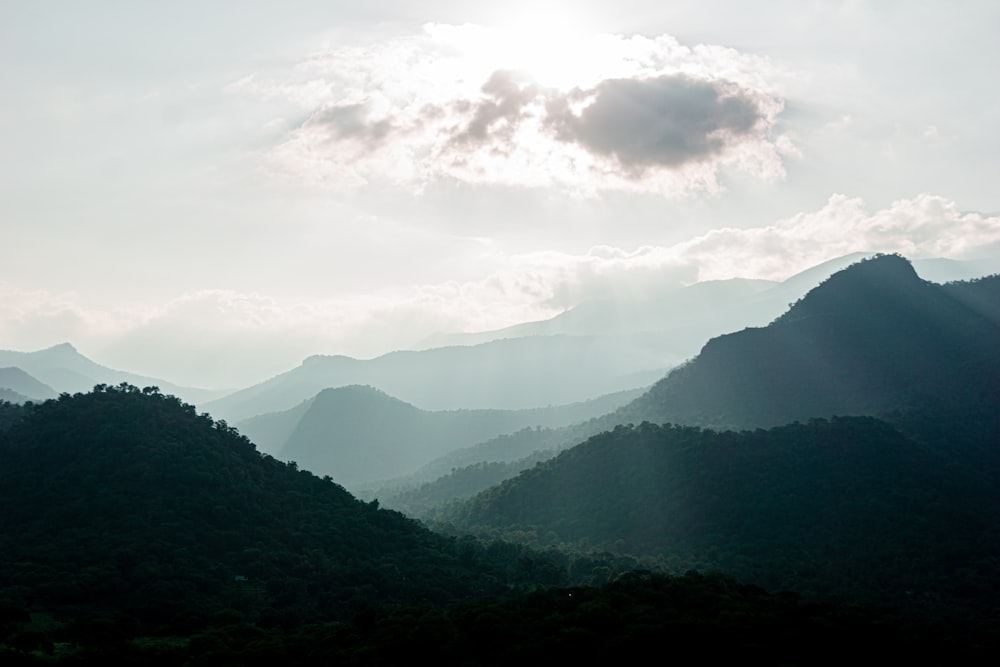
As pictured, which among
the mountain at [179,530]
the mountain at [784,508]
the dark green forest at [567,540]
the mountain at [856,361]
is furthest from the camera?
the mountain at [856,361]

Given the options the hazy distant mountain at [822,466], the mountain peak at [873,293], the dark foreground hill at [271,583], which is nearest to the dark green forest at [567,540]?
the dark foreground hill at [271,583]

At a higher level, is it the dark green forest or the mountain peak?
the mountain peak

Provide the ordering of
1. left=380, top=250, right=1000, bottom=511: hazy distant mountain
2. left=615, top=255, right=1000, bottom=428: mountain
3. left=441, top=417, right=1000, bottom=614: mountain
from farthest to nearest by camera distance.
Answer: left=615, top=255, right=1000, bottom=428: mountain, left=380, top=250, right=1000, bottom=511: hazy distant mountain, left=441, top=417, right=1000, bottom=614: mountain

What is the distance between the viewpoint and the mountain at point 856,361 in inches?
6289

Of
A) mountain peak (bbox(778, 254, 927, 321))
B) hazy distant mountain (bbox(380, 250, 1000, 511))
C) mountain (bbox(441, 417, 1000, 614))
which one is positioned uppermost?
mountain peak (bbox(778, 254, 927, 321))

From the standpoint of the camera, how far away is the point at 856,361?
172750 millimetres

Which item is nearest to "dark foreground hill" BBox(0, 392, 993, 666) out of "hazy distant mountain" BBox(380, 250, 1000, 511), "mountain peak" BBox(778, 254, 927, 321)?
"hazy distant mountain" BBox(380, 250, 1000, 511)

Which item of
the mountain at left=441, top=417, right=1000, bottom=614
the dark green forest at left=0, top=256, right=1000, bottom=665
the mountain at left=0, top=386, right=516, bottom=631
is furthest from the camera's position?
the mountain at left=441, top=417, right=1000, bottom=614

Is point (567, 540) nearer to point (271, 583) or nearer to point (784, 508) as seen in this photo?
point (784, 508)

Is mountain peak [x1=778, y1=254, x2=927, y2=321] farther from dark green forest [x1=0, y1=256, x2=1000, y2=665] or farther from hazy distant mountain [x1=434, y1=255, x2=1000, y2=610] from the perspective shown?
dark green forest [x1=0, y1=256, x2=1000, y2=665]

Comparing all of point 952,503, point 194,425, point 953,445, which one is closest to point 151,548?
point 194,425

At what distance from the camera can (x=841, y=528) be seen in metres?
105

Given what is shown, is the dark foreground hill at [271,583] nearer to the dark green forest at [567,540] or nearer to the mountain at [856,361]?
the dark green forest at [567,540]

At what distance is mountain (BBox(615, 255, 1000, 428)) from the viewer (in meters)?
160
